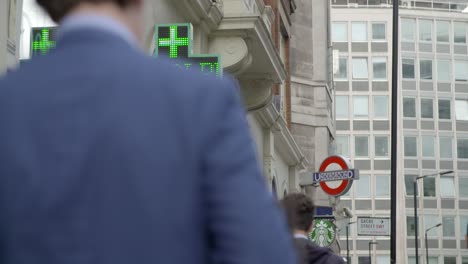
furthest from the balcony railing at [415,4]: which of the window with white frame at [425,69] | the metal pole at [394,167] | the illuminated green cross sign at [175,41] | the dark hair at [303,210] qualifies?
the dark hair at [303,210]

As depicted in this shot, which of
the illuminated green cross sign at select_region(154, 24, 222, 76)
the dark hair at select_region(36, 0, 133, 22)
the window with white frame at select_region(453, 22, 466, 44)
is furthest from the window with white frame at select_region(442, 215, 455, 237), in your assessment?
the dark hair at select_region(36, 0, 133, 22)

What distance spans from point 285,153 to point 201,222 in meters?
28.3

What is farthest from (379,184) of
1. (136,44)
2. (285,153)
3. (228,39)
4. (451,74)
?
(136,44)

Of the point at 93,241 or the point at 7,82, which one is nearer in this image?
the point at 93,241

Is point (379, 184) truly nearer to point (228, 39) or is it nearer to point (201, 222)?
point (228, 39)

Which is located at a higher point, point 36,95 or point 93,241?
point 36,95

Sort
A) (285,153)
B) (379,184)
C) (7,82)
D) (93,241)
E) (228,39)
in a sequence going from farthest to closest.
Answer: (379,184), (285,153), (228,39), (7,82), (93,241)

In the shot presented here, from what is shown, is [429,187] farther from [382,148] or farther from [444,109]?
[444,109]

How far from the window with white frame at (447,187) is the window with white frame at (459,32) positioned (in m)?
11.7

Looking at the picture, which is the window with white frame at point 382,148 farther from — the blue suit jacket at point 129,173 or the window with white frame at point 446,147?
the blue suit jacket at point 129,173

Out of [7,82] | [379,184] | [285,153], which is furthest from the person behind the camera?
[379,184]

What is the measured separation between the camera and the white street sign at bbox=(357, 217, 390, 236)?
1869 centimetres

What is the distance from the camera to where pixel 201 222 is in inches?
68.7

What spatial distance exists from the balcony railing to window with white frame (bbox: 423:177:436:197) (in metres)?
14.5
